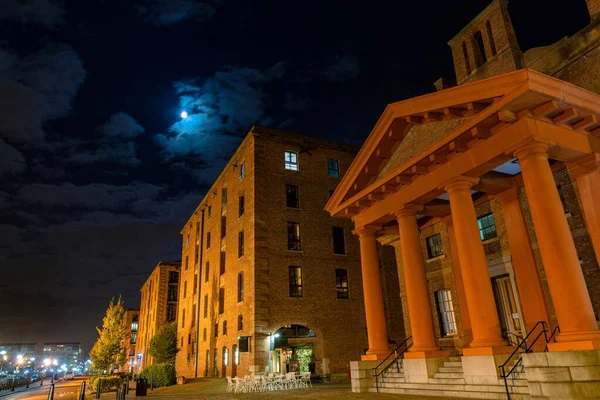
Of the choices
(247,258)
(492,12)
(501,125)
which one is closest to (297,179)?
(247,258)

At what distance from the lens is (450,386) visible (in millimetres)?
13133

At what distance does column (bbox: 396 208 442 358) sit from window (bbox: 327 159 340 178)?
55.8 ft

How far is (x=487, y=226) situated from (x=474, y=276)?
219 inches

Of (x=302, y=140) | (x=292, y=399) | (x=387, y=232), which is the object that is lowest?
(x=292, y=399)

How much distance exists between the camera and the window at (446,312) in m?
19.0

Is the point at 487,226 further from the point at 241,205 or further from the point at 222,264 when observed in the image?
the point at 222,264

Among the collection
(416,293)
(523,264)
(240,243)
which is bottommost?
(416,293)

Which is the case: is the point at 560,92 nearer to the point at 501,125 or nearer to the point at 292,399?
the point at 501,125

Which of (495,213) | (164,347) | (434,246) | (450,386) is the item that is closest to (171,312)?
(164,347)

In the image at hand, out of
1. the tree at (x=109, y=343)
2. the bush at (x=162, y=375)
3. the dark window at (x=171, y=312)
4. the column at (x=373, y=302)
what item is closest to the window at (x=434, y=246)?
the column at (x=373, y=302)

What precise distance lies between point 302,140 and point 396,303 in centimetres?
1426

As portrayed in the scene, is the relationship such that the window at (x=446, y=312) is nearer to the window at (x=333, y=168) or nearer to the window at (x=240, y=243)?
the window at (x=333, y=168)

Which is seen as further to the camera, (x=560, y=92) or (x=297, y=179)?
(x=297, y=179)

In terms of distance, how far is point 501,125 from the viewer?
12.6 m
